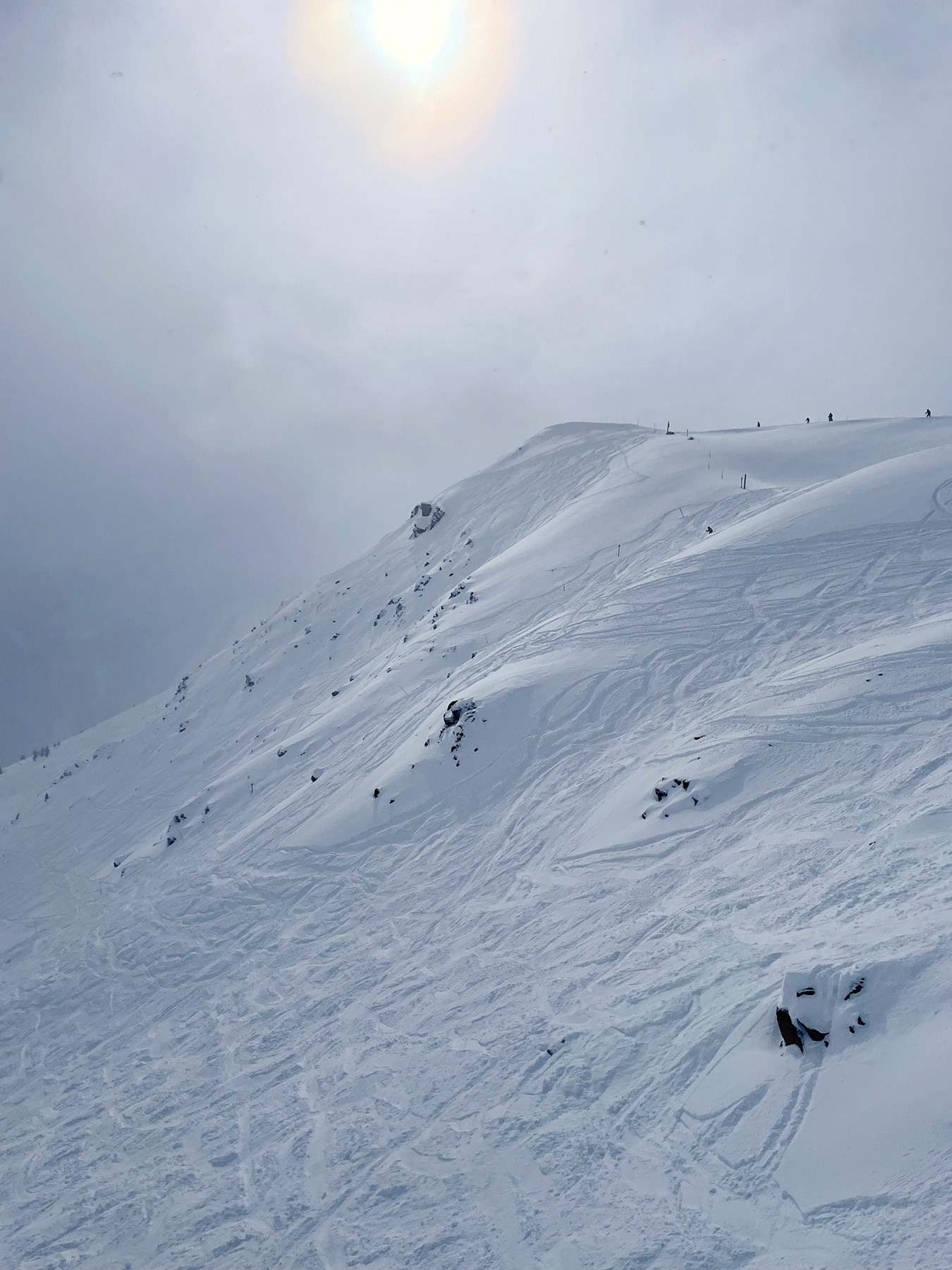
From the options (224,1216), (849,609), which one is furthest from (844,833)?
(224,1216)

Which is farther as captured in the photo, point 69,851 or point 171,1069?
point 69,851

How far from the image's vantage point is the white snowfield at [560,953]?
5988mm

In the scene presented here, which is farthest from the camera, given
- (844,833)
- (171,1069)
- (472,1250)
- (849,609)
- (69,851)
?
(69,851)

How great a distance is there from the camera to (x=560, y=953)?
926 centimetres

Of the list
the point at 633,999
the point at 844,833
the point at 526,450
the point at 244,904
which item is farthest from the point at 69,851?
the point at 526,450

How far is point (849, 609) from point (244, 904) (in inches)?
536

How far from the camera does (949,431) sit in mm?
25141

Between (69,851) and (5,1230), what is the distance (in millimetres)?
16373

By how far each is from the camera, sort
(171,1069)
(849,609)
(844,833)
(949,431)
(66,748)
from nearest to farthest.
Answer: (844,833) → (171,1069) → (849,609) → (949,431) → (66,748)

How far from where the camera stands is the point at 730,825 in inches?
398

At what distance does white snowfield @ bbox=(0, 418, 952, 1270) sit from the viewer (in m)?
5.99

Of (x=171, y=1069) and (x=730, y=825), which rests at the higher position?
(x=730, y=825)

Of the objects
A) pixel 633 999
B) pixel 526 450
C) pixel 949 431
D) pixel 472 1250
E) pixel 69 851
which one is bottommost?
pixel 472 1250

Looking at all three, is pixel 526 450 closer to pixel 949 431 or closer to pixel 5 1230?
pixel 949 431
